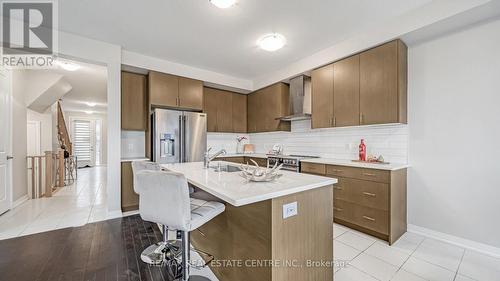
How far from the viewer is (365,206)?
7.99ft

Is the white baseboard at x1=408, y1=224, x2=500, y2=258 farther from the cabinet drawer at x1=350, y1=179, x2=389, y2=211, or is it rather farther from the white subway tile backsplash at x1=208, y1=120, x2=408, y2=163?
the white subway tile backsplash at x1=208, y1=120, x2=408, y2=163

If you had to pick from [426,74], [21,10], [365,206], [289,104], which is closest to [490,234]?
[365,206]

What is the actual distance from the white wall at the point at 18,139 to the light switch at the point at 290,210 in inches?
182

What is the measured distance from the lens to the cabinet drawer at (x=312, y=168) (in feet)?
9.61

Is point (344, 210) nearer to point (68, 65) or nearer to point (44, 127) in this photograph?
point (68, 65)

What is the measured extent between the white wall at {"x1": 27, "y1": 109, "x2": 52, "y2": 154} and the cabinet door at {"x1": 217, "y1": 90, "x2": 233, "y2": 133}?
13.0 feet

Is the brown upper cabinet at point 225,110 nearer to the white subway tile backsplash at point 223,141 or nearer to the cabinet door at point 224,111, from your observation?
the cabinet door at point 224,111

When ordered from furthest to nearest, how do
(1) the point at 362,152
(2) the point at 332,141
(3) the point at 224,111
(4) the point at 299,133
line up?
(3) the point at 224,111
(4) the point at 299,133
(2) the point at 332,141
(1) the point at 362,152

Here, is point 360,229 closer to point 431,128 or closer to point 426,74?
point 431,128

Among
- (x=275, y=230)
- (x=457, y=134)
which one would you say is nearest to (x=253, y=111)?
(x=457, y=134)

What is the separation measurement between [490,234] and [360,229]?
1.15 meters

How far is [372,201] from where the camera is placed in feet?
7.77

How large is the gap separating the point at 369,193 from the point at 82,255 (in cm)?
316

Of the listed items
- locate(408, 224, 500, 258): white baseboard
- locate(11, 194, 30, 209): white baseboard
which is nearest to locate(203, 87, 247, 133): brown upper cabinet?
locate(11, 194, 30, 209): white baseboard
